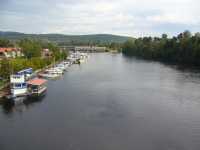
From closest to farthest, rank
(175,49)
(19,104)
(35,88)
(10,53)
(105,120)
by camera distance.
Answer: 1. (105,120)
2. (19,104)
3. (35,88)
4. (10,53)
5. (175,49)

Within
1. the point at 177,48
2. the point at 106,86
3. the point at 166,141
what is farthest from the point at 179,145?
the point at 177,48

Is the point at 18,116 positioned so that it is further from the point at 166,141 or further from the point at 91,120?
the point at 166,141

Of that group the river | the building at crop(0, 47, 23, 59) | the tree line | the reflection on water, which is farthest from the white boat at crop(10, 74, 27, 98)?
the tree line

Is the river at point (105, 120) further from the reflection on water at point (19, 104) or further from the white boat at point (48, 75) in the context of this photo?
the white boat at point (48, 75)

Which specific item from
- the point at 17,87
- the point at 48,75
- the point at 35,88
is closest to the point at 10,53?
the point at 48,75

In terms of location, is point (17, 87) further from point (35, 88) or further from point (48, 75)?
point (48, 75)

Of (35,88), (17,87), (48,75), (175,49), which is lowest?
(35,88)
